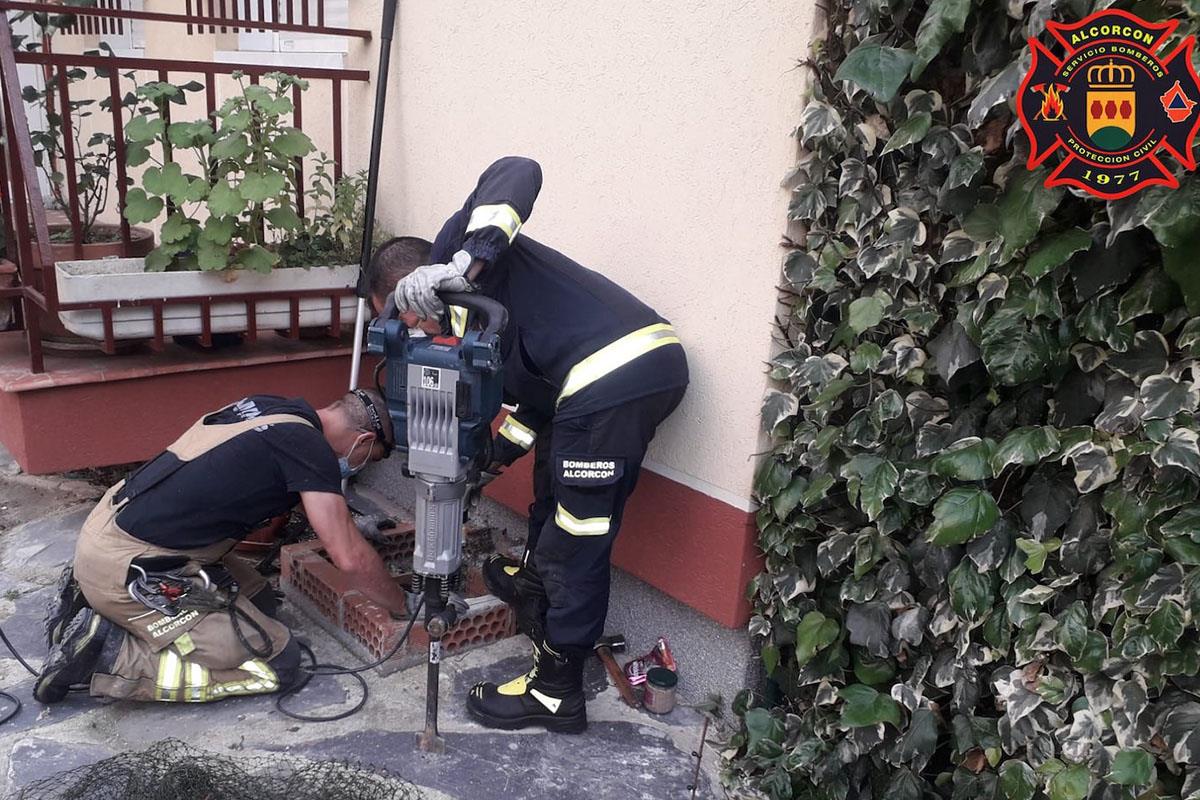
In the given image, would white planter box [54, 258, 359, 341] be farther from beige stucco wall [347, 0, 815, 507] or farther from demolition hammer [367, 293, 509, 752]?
demolition hammer [367, 293, 509, 752]

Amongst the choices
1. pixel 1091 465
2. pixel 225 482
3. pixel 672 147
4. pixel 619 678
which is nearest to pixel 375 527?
pixel 225 482

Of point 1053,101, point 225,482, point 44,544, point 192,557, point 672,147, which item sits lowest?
point 44,544

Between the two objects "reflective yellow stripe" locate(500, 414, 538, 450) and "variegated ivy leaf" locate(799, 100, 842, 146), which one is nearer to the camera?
"variegated ivy leaf" locate(799, 100, 842, 146)

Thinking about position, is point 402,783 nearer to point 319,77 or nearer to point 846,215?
point 846,215

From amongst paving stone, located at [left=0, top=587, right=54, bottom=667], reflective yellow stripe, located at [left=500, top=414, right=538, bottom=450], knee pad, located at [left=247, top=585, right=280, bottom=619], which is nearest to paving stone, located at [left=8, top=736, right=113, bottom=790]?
paving stone, located at [left=0, top=587, right=54, bottom=667]

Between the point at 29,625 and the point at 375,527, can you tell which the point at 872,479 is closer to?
the point at 375,527

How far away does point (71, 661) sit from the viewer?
2.98m

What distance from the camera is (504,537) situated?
417 cm

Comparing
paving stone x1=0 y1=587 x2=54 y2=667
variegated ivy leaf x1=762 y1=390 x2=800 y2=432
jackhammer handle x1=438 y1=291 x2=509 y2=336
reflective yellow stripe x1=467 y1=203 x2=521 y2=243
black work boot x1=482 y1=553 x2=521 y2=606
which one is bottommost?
paving stone x1=0 y1=587 x2=54 y2=667

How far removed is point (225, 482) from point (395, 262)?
38.5 inches

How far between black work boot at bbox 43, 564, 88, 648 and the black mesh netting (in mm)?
667

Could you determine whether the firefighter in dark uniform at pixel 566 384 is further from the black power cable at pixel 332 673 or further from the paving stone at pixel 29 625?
the paving stone at pixel 29 625

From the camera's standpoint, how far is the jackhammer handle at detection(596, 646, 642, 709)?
3.27 m

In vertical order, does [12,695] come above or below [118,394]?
below
